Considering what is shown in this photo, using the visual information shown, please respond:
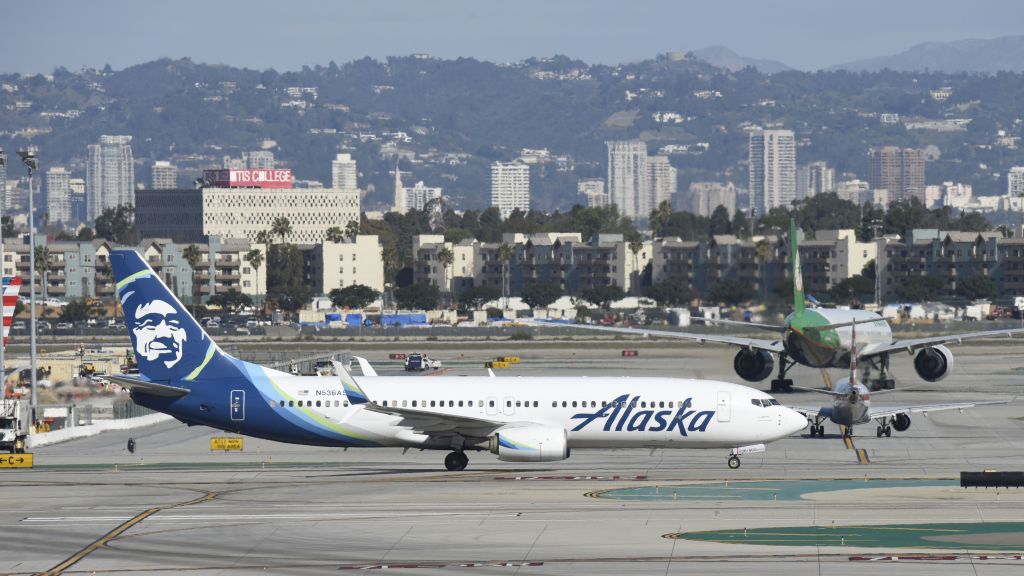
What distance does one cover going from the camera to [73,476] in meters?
56.4

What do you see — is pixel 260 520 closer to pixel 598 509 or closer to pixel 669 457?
pixel 598 509

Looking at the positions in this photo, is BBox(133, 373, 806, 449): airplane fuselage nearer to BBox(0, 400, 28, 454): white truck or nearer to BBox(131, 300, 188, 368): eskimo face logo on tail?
BBox(131, 300, 188, 368): eskimo face logo on tail

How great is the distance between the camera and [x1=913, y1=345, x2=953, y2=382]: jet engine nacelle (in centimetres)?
9288

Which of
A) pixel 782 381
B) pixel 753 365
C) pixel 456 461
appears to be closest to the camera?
pixel 456 461

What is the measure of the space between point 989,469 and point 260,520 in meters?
26.9

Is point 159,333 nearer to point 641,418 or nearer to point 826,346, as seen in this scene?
point 641,418

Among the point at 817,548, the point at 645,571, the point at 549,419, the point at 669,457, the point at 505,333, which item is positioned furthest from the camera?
the point at 505,333

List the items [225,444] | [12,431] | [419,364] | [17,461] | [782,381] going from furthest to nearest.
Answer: [419,364] → [782,381] → [225,444] → [12,431] → [17,461]

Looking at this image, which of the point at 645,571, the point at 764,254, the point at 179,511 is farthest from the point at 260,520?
the point at 764,254

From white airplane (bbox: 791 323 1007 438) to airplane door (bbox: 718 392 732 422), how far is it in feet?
21.3

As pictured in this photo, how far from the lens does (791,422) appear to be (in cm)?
5562

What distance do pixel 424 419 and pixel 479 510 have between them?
375 inches

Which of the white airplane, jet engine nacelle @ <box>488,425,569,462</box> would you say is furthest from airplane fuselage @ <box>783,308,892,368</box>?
jet engine nacelle @ <box>488,425,569,462</box>

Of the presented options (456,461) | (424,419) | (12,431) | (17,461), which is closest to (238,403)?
(424,419)
